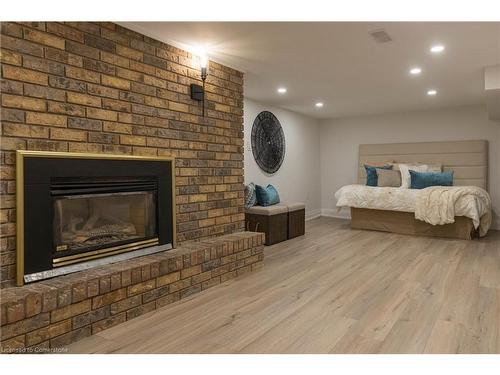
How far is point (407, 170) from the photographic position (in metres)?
6.23

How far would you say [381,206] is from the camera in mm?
5742

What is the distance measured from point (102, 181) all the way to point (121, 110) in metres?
0.55

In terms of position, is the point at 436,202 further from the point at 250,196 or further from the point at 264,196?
the point at 250,196

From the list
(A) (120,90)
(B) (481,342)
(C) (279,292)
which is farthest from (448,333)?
(A) (120,90)

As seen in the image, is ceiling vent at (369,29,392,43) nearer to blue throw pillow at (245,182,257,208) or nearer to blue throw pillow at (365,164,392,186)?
blue throw pillow at (245,182,257,208)

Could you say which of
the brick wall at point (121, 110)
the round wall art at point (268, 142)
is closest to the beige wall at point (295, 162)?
the round wall art at point (268, 142)

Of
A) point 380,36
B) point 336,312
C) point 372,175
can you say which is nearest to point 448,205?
point 372,175

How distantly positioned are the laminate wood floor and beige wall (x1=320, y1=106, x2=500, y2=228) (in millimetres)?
2897

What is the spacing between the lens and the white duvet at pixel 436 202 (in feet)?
16.4

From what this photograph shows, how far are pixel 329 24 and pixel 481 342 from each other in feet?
7.63

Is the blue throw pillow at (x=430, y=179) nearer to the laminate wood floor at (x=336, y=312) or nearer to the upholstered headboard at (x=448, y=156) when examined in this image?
the upholstered headboard at (x=448, y=156)

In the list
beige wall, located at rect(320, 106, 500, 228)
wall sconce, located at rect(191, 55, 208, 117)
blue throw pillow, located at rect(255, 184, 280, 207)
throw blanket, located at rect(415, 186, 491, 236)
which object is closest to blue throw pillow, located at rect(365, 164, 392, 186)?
beige wall, located at rect(320, 106, 500, 228)

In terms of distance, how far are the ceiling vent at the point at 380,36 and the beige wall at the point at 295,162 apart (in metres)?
2.68
